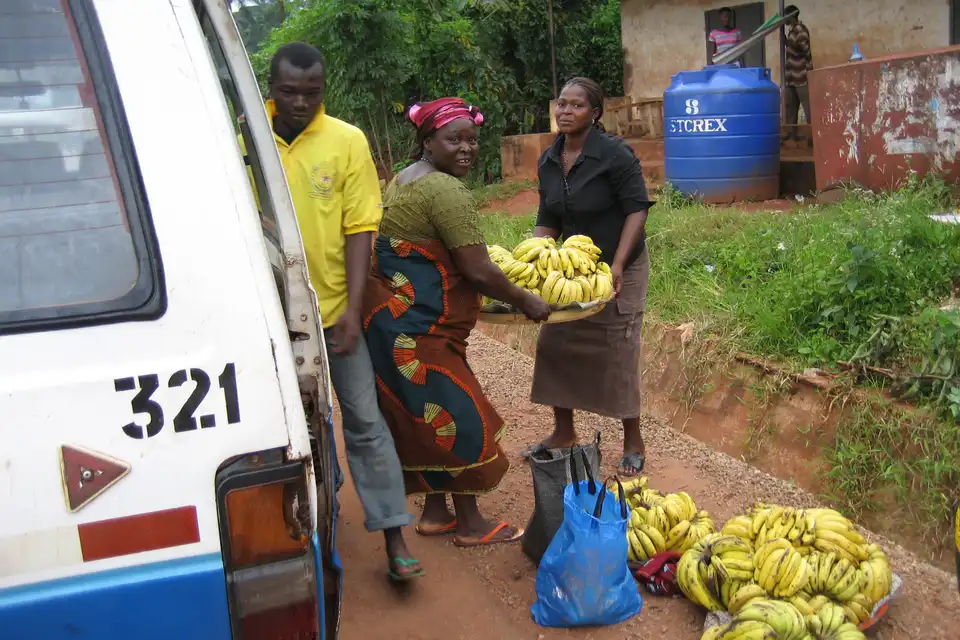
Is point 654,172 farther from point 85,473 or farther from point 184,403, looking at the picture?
point 85,473

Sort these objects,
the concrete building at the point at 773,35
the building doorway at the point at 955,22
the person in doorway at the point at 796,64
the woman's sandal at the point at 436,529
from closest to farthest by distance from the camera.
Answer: the woman's sandal at the point at 436,529
the building doorway at the point at 955,22
the concrete building at the point at 773,35
the person in doorway at the point at 796,64

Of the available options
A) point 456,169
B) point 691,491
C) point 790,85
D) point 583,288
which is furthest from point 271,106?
point 790,85

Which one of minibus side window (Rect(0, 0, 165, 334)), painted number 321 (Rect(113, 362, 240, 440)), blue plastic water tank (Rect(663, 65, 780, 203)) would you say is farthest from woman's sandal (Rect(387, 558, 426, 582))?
blue plastic water tank (Rect(663, 65, 780, 203))

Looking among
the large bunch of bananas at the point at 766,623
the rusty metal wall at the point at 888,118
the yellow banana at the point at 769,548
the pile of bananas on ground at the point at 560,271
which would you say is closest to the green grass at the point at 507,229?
the rusty metal wall at the point at 888,118

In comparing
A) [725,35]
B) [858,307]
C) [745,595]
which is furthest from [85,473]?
[725,35]

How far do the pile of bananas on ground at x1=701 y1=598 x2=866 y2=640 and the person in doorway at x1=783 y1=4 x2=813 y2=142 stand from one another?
27.9ft

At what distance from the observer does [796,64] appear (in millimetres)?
10453

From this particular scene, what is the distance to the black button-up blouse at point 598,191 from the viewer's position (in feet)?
13.3

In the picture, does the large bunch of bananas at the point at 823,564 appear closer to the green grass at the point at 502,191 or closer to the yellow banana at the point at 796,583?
the yellow banana at the point at 796,583

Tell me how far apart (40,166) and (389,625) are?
219 centimetres

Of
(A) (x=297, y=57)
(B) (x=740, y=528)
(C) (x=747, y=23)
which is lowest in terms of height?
(B) (x=740, y=528)

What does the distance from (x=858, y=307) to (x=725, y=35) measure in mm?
7450

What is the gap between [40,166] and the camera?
159 cm

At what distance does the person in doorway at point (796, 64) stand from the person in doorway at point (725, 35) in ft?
2.21
